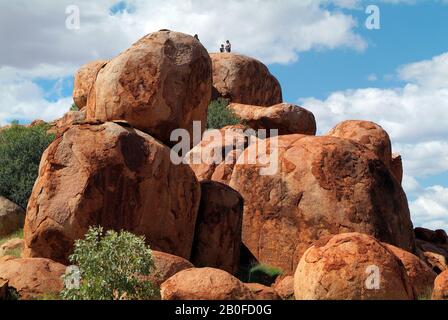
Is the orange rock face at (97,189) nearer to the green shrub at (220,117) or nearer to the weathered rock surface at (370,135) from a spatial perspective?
the weathered rock surface at (370,135)

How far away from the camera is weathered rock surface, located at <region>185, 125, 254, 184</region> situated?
20.5 metres

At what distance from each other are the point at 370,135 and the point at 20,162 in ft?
39.3

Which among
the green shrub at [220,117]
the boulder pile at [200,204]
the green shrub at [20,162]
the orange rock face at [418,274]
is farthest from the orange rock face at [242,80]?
the orange rock face at [418,274]

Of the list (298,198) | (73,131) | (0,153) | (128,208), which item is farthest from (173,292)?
(0,153)

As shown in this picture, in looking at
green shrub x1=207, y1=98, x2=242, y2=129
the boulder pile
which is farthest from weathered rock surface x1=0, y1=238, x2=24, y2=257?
green shrub x1=207, y1=98, x2=242, y2=129

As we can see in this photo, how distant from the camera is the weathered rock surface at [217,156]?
67.2 ft

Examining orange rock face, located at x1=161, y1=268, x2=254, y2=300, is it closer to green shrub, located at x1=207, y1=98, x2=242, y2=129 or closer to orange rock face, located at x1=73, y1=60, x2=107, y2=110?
green shrub, located at x1=207, y1=98, x2=242, y2=129

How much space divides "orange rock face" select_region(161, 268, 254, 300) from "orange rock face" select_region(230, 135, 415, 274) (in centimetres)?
651

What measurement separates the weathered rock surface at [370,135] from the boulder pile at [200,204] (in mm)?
6994

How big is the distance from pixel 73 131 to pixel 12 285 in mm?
3553

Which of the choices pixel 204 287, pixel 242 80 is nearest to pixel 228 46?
pixel 242 80

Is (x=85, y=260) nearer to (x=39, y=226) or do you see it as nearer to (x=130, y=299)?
(x=130, y=299)

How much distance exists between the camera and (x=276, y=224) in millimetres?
17594

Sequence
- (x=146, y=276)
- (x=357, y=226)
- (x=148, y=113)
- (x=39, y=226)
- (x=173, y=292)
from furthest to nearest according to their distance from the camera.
Result: (x=357, y=226) < (x=148, y=113) < (x=39, y=226) < (x=146, y=276) < (x=173, y=292)
